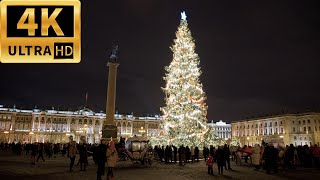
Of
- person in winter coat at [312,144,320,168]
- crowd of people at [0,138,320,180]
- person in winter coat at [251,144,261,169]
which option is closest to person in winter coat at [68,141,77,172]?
crowd of people at [0,138,320,180]

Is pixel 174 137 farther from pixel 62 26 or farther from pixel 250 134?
pixel 250 134

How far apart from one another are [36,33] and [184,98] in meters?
29.9

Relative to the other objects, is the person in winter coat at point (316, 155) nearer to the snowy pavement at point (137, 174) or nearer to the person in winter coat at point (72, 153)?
the snowy pavement at point (137, 174)

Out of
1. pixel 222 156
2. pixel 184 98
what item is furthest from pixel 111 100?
pixel 222 156

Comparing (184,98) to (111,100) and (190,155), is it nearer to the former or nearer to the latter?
(190,155)

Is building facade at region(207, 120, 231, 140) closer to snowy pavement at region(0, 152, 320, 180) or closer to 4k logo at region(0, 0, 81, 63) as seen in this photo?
snowy pavement at region(0, 152, 320, 180)

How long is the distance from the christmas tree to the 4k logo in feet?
96.8

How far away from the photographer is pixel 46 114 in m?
129

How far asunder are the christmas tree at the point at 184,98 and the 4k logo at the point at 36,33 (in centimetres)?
2951

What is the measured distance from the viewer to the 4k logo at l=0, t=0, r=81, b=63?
13.9 feet

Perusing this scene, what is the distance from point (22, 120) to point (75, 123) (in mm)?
19139

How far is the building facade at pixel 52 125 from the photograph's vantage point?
404ft

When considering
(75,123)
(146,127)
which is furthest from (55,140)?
(146,127)

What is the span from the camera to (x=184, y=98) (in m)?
33.8
